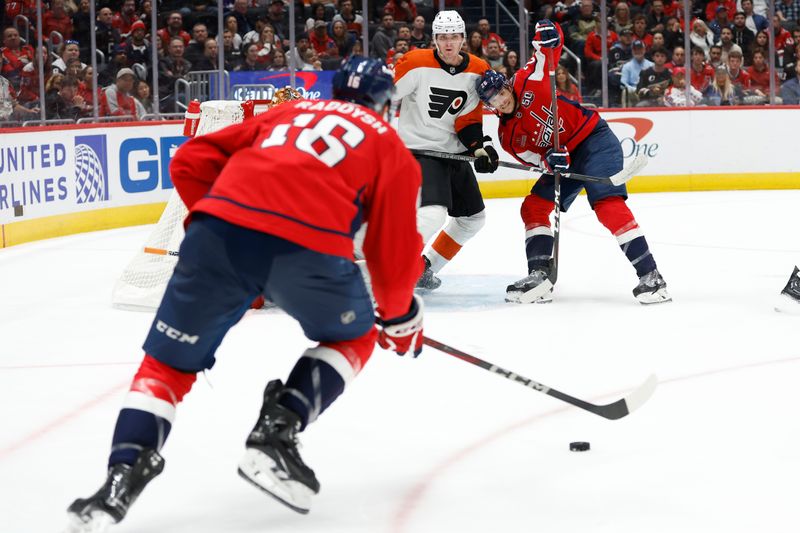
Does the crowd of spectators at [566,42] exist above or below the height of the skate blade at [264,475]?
above

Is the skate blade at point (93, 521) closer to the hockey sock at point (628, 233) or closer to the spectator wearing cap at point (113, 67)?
the hockey sock at point (628, 233)

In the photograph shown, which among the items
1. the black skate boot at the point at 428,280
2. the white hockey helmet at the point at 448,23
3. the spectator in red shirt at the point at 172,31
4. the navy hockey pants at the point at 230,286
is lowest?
the black skate boot at the point at 428,280

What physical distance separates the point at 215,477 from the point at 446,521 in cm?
59

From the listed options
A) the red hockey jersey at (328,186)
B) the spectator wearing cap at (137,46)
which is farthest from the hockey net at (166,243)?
the spectator wearing cap at (137,46)

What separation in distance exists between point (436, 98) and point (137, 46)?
13.7 feet

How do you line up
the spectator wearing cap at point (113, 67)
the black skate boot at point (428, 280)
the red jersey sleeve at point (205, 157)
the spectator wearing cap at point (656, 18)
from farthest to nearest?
the spectator wearing cap at point (656, 18)
the spectator wearing cap at point (113, 67)
the black skate boot at point (428, 280)
the red jersey sleeve at point (205, 157)

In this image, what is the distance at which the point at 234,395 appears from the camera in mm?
3541

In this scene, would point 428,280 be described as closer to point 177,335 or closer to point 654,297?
point 654,297

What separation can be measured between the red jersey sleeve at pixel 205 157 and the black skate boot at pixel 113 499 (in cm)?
57

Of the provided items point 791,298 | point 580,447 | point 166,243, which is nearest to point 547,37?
point 791,298

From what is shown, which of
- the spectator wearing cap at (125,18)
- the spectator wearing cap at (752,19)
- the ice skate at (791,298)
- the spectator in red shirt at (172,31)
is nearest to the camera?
the ice skate at (791,298)

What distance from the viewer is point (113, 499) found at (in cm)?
219

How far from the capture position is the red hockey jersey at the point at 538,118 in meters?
5.02

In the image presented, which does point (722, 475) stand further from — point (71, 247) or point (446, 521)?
point (71, 247)
